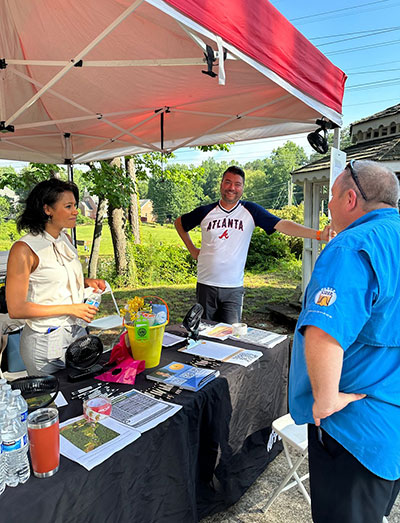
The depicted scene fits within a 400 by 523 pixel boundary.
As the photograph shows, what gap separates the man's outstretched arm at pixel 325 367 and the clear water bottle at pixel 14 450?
86 cm

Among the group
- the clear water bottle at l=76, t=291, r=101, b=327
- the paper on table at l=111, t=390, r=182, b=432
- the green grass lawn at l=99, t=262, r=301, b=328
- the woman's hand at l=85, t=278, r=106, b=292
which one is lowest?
the green grass lawn at l=99, t=262, r=301, b=328

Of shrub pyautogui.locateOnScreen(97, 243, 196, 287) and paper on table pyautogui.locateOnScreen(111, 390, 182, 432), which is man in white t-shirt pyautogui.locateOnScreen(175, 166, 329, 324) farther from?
shrub pyautogui.locateOnScreen(97, 243, 196, 287)

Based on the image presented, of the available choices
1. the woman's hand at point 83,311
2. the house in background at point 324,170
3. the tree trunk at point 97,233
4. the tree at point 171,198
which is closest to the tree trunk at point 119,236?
the tree trunk at point 97,233

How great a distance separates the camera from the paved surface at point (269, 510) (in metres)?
1.91

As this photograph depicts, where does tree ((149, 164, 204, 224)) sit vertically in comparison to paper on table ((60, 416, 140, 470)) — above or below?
above

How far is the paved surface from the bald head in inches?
68.3

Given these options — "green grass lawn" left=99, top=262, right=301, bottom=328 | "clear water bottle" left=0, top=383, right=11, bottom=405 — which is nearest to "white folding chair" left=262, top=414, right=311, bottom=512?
"clear water bottle" left=0, top=383, right=11, bottom=405

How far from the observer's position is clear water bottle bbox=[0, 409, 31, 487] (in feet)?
3.26

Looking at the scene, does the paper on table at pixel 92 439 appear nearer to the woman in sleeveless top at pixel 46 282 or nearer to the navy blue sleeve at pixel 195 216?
the woman in sleeveless top at pixel 46 282

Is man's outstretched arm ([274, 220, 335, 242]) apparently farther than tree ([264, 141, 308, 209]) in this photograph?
No

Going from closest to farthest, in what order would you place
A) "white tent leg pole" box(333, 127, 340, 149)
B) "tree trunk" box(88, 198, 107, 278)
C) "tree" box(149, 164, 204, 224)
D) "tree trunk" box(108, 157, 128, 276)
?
1. "white tent leg pole" box(333, 127, 340, 149)
2. "tree trunk" box(88, 198, 107, 278)
3. "tree trunk" box(108, 157, 128, 276)
4. "tree" box(149, 164, 204, 224)

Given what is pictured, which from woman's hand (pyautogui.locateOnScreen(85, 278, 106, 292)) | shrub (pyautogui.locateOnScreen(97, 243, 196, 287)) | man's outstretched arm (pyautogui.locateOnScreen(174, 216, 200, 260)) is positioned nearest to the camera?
woman's hand (pyautogui.locateOnScreen(85, 278, 106, 292))

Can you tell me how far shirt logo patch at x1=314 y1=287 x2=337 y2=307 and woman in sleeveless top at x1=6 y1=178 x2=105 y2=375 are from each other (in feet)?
4.17

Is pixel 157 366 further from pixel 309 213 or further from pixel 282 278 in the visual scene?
pixel 282 278
